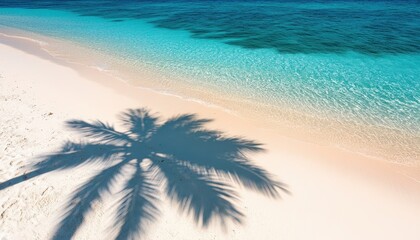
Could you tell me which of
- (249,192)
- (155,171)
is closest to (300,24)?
(249,192)

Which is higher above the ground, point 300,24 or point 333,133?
point 300,24

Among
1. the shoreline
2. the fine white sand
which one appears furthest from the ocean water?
the fine white sand

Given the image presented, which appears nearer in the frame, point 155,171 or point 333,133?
point 155,171

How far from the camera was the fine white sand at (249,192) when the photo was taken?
6.22m

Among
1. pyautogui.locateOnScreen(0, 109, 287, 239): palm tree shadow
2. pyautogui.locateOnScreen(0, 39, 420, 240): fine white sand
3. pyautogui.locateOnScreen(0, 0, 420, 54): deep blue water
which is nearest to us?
pyautogui.locateOnScreen(0, 39, 420, 240): fine white sand

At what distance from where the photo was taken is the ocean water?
1116 cm

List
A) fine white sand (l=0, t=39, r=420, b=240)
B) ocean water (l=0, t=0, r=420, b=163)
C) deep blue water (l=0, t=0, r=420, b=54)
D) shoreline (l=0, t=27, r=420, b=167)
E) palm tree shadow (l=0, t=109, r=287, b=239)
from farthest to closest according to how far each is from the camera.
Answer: deep blue water (l=0, t=0, r=420, b=54) → ocean water (l=0, t=0, r=420, b=163) → shoreline (l=0, t=27, r=420, b=167) → palm tree shadow (l=0, t=109, r=287, b=239) → fine white sand (l=0, t=39, r=420, b=240)

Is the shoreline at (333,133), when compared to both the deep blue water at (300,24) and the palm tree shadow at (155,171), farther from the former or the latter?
the deep blue water at (300,24)

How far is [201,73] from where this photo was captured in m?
16.2

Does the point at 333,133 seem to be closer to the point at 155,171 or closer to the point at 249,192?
the point at 249,192

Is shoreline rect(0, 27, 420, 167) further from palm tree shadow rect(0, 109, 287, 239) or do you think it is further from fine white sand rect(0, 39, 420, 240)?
palm tree shadow rect(0, 109, 287, 239)

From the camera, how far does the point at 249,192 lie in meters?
7.13

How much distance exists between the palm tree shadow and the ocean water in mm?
3348

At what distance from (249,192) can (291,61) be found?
13.3m
